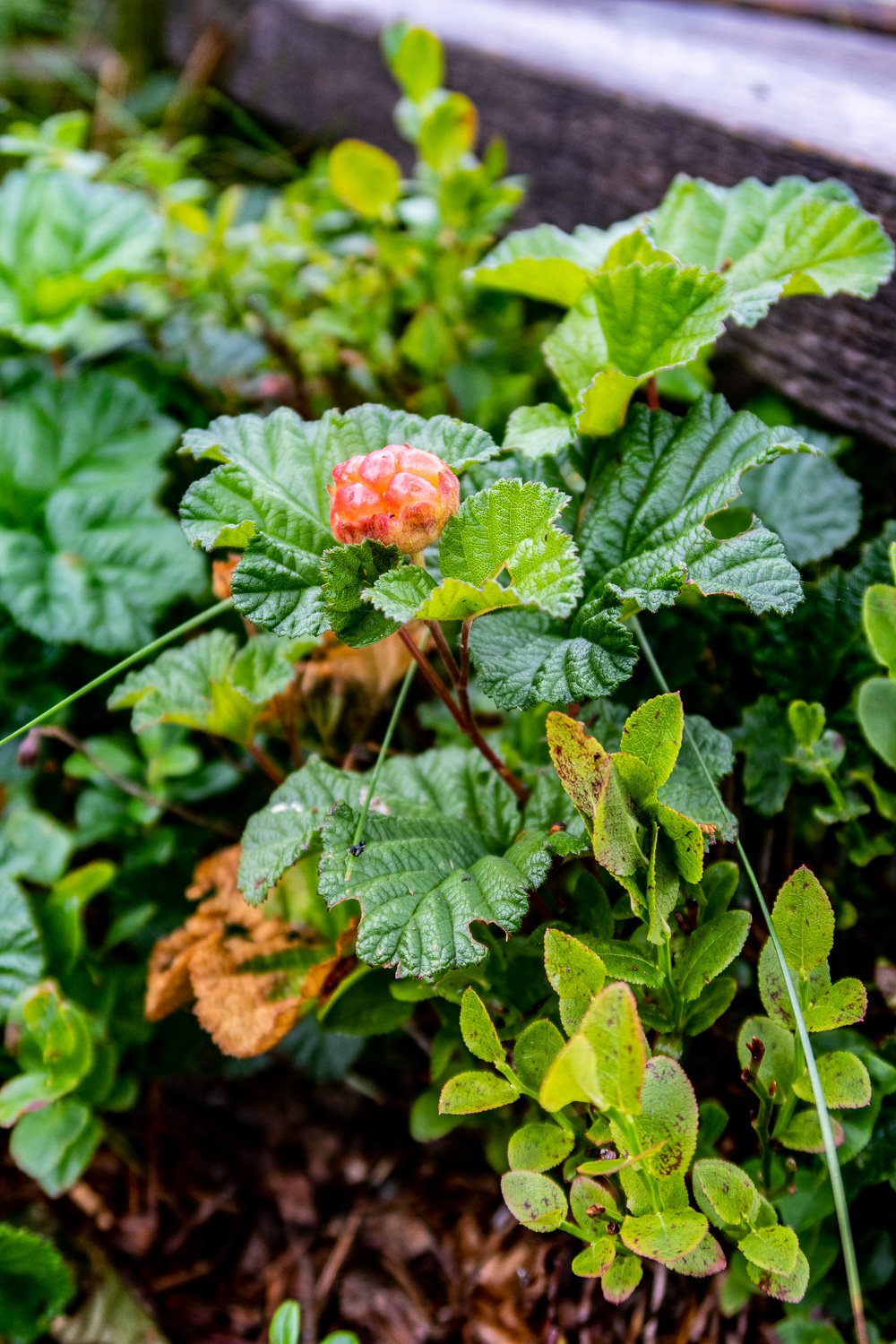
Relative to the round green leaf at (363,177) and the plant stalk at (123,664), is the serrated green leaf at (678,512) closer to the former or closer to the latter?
the plant stalk at (123,664)

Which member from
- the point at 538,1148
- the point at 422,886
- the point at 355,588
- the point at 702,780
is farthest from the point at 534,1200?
the point at 355,588

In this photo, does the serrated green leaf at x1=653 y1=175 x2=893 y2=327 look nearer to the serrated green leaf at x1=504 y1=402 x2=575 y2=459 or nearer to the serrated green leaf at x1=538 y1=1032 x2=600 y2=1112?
the serrated green leaf at x1=504 y1=402 x2=575 y2=459

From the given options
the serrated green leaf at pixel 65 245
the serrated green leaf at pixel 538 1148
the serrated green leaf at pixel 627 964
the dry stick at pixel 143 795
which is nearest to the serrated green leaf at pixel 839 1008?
the serrated green leaf at pixel 627 964

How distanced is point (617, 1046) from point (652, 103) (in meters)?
1.54

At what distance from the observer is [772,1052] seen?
2.85ft

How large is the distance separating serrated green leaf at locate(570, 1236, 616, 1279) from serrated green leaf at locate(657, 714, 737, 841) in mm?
348

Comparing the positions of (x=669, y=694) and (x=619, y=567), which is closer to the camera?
(x=669, y=694)

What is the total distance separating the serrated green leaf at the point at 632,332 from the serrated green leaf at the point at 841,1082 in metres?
0.63

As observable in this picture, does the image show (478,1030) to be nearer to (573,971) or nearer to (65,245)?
(573,971)

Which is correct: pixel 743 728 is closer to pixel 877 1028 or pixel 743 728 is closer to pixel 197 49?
pixel 877 1028

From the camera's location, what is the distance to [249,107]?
272 centimetres

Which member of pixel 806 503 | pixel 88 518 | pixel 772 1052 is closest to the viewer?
pixel 772 1052

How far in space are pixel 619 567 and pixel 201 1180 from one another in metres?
1.05

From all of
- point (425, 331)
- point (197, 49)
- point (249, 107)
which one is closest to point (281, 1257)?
point (425, 331)
